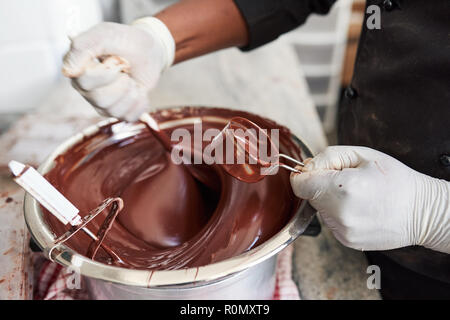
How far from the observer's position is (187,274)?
0.66 metres

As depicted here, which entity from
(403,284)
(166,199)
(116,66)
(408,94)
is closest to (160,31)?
(116,66)

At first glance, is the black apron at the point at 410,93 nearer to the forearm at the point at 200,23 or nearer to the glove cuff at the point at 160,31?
the forearm at the point at 200,23

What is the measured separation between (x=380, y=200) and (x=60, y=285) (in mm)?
760

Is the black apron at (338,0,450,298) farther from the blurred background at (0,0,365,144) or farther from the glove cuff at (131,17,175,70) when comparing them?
the blurred background at (0,0,365,144)

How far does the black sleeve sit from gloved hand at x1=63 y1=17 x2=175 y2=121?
0.28 meters

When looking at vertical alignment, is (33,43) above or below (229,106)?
above

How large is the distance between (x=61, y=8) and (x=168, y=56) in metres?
1.16

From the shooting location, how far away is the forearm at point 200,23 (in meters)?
1.10

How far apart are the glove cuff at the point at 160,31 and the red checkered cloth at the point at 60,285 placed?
61cm

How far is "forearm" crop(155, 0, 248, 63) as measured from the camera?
43.3 inches

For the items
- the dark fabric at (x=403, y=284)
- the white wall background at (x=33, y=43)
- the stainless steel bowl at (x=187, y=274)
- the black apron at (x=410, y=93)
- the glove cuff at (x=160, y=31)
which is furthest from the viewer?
the white wall background at (x=33, y=43)

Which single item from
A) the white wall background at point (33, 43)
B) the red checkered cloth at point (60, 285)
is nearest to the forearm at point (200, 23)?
the red checkered cloth at point (60, 285)

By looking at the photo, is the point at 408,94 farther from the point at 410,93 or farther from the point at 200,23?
the point at 200,23
